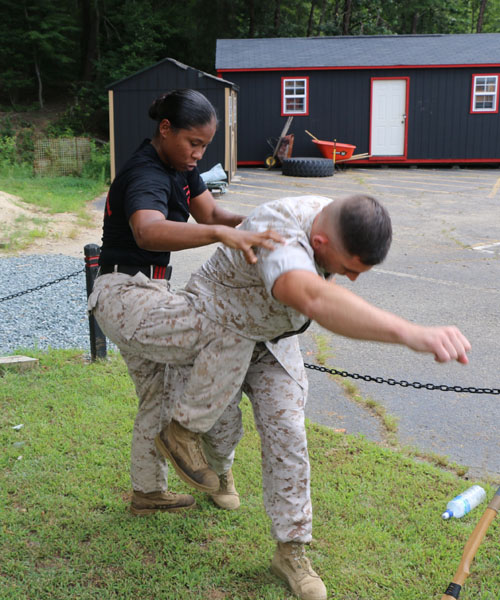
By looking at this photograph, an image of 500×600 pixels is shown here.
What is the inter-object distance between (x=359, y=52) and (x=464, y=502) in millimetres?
22489

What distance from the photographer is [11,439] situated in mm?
4113

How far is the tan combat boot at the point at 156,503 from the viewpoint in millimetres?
3346

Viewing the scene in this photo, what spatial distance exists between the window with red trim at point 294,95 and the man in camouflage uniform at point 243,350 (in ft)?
68.0

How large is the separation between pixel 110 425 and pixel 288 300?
8.26 feet

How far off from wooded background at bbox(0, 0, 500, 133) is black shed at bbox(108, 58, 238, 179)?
10.9 meters

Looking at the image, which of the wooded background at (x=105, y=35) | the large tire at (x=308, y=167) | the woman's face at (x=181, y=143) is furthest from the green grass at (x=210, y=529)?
the wooded background at (x=105, y=35)

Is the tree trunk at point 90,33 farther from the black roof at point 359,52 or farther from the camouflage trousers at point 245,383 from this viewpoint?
the camouflage trousers at point 245,383

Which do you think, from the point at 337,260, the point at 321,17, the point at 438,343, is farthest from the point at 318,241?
the point at 321,17

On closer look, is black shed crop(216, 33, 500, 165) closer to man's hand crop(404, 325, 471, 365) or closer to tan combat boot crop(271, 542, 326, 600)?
tan combat boot crop(271, 542, 326, 600)

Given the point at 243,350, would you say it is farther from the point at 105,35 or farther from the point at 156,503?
the point at 105,35

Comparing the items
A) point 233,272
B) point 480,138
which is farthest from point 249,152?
point 233,272

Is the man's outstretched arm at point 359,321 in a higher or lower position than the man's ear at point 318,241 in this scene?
lower

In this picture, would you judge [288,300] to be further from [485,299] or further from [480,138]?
[480,138]

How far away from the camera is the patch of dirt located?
33.6 feet
